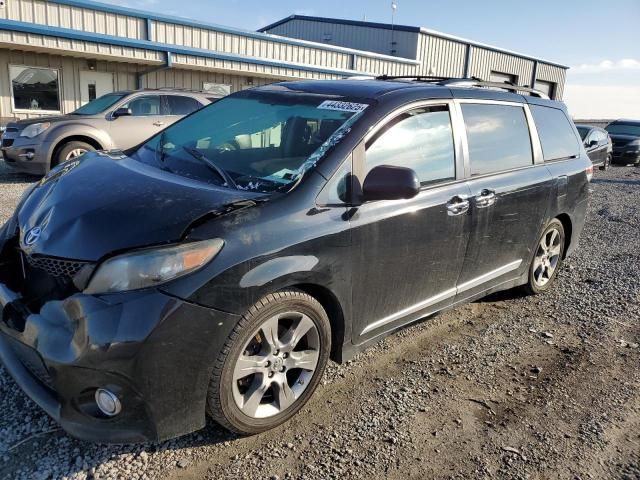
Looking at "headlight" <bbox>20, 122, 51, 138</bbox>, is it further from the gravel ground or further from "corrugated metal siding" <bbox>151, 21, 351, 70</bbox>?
"corrugated metal siding" <bbox>151, 21, 351, 70</bbox>

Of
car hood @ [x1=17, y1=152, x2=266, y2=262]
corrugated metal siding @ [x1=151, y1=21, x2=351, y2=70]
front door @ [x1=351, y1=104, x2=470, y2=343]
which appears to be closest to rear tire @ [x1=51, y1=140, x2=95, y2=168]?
car hood @ [x1=17, y1=152, x2=266, y2=262]

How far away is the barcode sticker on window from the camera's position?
10.4ft

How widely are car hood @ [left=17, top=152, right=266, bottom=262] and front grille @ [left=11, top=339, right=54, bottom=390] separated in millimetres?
436

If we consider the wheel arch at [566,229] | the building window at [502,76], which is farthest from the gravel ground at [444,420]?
the building window at [502,76]

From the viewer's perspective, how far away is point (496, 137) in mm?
4012

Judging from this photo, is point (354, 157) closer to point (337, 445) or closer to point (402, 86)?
point (402, 86)

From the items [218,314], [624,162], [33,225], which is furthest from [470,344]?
[624,162]

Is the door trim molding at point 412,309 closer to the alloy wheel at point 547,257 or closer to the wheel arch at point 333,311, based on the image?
the wheel arch at point 333,311

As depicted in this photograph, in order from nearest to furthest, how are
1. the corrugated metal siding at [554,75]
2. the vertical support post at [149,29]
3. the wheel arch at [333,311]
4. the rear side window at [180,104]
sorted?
the wheel arch at [333,311] < the rear side window at [180,104] < the vertical support post at [149,29] < the corrugated metal siding at [554,75]

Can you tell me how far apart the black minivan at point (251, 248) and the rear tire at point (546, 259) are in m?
0.66

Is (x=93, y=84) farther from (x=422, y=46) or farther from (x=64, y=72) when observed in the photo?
(x=422, y=46)

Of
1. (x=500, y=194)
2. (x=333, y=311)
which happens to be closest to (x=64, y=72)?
(x=500, y=194)

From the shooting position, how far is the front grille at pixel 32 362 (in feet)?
7.55

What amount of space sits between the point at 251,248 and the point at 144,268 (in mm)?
482
